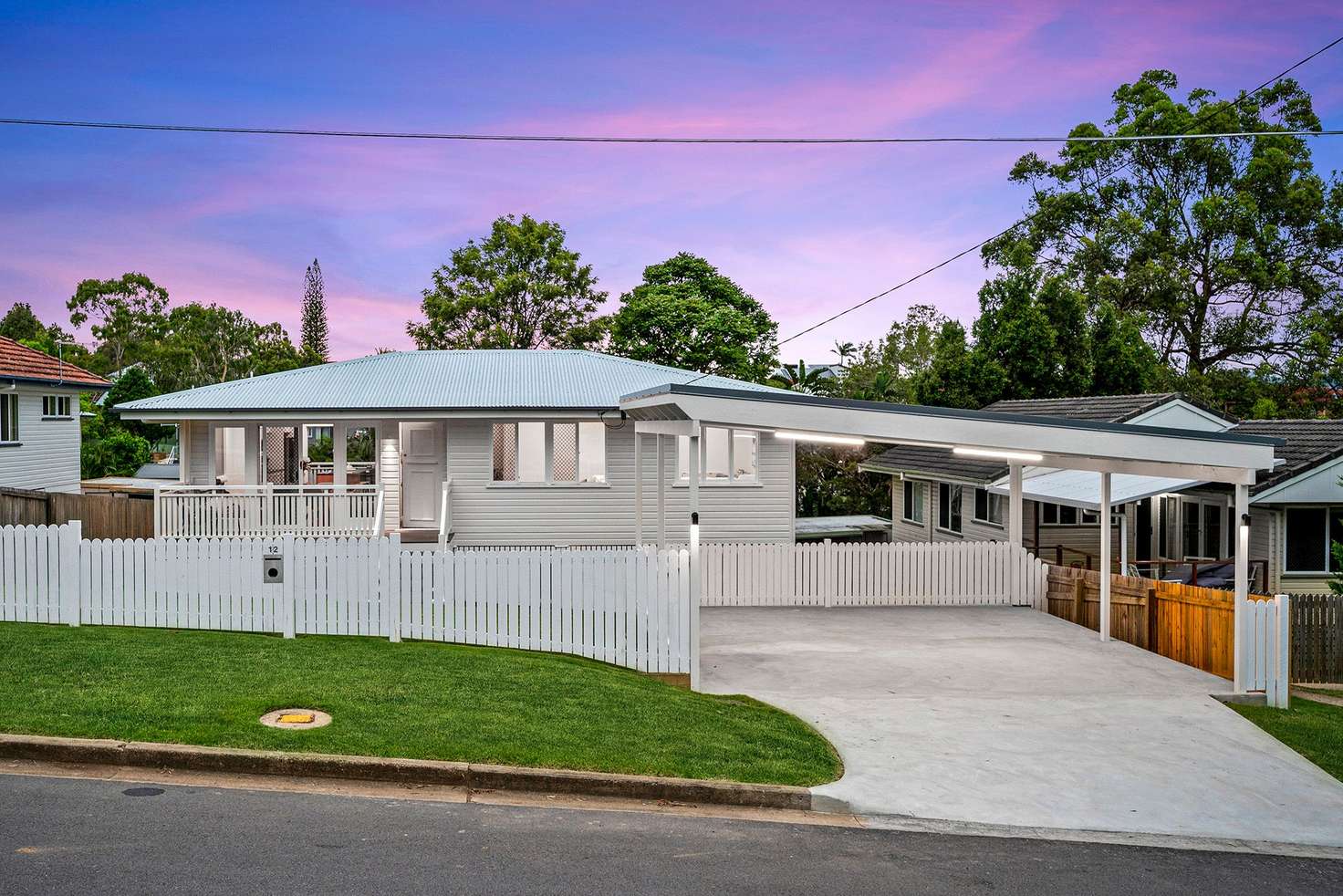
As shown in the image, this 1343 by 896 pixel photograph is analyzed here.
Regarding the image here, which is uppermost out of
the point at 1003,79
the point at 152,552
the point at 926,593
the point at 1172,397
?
the point at 1003,79

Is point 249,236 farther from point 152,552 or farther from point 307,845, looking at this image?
point 307,845

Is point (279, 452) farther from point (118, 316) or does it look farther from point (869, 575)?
point (118, 316)

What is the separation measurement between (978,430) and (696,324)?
32216 millimetres

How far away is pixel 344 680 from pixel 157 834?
345cm

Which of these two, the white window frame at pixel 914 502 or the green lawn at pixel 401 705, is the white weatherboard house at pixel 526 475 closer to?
the green lawn at pixel 401 705

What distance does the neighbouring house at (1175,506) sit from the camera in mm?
19422

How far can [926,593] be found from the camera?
729 inches

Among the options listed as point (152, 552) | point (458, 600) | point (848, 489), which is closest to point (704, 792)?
point (458, 600)

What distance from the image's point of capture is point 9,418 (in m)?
28.5

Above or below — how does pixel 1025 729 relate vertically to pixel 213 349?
below

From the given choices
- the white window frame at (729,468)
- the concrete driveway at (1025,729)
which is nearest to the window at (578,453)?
the white window frame at (729,468)

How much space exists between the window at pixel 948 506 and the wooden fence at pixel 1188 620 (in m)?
10.1

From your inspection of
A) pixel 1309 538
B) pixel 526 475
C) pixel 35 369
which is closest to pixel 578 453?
pixel 526 475

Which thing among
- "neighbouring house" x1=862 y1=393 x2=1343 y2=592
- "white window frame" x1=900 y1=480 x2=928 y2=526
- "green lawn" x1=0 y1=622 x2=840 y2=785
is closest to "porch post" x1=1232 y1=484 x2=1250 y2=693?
"neighbouring house" x1=862 y1=393 x2=1343 y2=592
